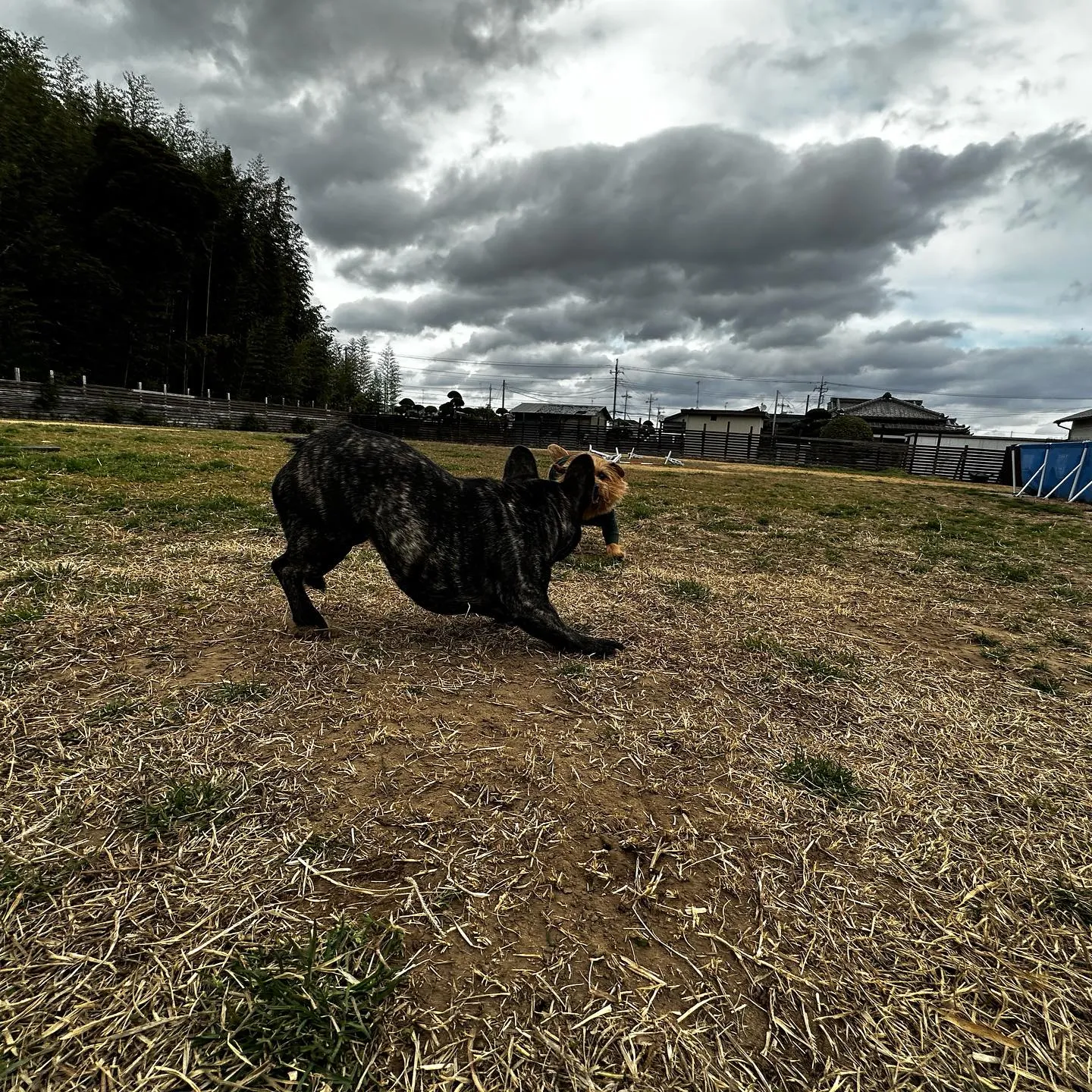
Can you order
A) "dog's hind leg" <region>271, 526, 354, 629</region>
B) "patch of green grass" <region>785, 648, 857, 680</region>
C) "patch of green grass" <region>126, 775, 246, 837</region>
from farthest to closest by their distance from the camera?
"patch of green grass" <region>785, 648, 857, 680</region> < "dog's hind leg" <region>271, 526, 354, 629</region> < "patch of green grass" <region>126, 775, 246, 837</region>

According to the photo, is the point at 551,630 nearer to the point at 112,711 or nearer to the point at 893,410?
the point at 112,711

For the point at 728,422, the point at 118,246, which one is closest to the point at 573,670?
the point at 118,246

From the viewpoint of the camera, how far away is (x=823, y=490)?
2238 centimetres

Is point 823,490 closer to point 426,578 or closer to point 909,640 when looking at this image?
point 909,640

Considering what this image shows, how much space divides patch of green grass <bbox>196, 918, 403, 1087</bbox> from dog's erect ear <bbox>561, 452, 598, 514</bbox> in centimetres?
331

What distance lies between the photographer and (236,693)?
332 centimetres

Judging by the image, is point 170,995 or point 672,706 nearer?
point 170,995

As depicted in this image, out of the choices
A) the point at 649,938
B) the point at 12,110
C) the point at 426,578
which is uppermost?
the point at 12,110

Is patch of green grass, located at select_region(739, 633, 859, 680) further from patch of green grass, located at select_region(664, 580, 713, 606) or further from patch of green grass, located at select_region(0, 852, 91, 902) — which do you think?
patch of green grass, located at select_region(0, 852, 91, 902)

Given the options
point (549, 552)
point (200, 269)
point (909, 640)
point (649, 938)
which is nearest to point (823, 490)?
point (909, 640)

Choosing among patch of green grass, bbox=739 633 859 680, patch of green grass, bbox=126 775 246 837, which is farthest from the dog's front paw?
patch of green grass, bbox=126 775 246 837

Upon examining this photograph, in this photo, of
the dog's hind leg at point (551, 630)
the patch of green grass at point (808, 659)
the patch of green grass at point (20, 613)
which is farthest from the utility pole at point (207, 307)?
the patch of green grass at point (808, 659)

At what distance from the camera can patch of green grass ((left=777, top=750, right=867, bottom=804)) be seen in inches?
110

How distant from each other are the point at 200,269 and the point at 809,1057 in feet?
179
